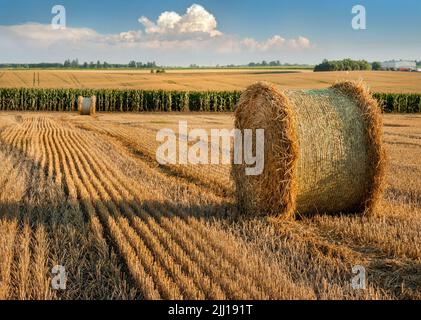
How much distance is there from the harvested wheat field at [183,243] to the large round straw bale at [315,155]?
0.31 metres

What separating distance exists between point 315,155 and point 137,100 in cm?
4294

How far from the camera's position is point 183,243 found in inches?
278

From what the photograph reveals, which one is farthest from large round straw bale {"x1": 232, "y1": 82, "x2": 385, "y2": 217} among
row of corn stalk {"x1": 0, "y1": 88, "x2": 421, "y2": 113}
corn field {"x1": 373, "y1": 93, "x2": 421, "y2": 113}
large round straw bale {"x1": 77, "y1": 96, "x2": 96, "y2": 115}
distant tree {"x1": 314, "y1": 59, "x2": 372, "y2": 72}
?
distant tree {"x1": 314, "y1": 59, "x2": 372, "y2": 72}

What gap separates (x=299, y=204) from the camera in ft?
28.1

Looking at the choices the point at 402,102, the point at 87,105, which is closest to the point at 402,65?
the point at 402,102

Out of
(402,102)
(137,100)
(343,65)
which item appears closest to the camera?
(402,102)

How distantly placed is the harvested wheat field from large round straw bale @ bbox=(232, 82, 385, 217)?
12.0 inches

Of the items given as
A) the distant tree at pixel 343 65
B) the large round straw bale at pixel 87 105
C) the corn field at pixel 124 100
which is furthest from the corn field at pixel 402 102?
the distant tree at pixel 343 65

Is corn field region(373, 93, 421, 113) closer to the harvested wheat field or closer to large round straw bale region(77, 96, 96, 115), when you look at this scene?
large round straw bale region(77, 96, 96, 115)

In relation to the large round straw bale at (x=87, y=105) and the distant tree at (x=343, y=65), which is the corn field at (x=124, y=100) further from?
the distant tree at (x=343, y=65)

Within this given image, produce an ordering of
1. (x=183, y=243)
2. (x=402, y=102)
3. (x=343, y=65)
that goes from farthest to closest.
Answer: (x=343, y=65), (x=402, y=102), (x=183, y=243)

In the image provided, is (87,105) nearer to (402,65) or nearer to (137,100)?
(137,100)
